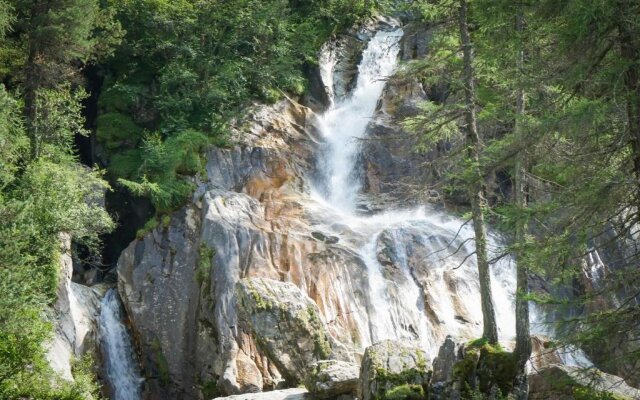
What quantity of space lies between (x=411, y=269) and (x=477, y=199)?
21.0 feet

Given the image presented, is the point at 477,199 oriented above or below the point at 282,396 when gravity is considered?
above

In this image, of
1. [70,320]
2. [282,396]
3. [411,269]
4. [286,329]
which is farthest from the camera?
[411,269]

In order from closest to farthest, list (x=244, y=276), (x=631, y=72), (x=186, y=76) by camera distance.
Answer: (x=631, y=72) < (x=244, y=276) < (x=186, y=76)

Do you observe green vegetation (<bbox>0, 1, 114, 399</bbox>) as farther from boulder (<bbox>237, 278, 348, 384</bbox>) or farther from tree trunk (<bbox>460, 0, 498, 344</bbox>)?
tree trunk (<bbox>460, 0, 498, 344</bbox>)

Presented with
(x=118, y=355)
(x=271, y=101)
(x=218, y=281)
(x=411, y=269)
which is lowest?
(x=118, y=355)

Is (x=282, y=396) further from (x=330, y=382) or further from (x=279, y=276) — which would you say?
(x=279, y=276)

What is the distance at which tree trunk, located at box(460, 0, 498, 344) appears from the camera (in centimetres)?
1177

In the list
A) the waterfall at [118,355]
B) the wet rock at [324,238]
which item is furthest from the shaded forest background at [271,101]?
the wet rock at [324,238]

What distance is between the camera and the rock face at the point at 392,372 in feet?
35.8

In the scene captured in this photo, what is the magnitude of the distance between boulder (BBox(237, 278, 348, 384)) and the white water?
8.01 feet

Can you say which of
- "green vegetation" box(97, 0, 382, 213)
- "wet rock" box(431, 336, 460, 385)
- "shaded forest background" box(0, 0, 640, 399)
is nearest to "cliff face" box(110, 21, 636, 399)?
"shaded forest background" box(0, 0, 640, 399)

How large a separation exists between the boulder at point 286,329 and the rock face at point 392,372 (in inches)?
105

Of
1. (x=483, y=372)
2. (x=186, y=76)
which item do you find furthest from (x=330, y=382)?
(x=186, y=76)

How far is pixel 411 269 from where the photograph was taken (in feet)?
59.8
